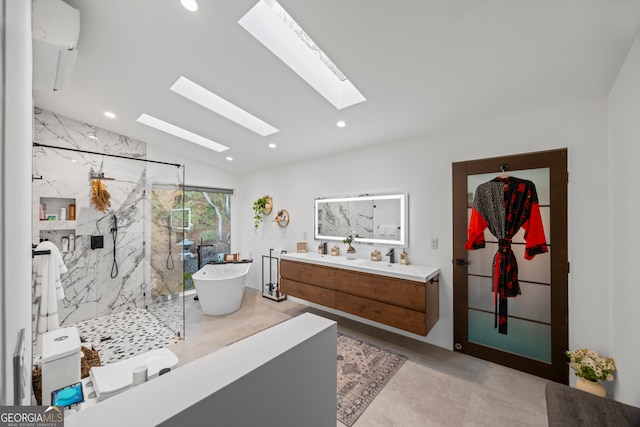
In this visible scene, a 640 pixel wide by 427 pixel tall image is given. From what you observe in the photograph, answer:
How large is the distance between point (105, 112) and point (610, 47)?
4.97 m

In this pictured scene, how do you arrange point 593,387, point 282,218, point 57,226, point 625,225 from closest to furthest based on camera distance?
point 625,225, point 593,387, point 57,226, point 282,218

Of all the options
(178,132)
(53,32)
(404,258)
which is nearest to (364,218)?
(404,258)

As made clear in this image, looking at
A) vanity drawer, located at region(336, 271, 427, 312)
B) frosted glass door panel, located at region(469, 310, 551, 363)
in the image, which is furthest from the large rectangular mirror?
frosted glass door panel, located at region(469, 310, 551, 363)

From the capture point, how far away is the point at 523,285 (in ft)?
7.78

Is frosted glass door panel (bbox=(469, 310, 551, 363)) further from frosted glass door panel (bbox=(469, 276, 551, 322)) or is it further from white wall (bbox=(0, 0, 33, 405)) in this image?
white wall (bbox=(0, 0, 33, 405))

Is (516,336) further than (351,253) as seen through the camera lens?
No

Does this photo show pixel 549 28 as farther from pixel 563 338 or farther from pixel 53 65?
pixel 53 65

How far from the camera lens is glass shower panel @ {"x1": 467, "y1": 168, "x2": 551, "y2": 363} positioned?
227cm

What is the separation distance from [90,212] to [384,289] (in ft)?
14.3

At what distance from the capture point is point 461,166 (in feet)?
8.80

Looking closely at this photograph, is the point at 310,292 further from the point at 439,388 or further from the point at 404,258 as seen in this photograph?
the point at 439,388

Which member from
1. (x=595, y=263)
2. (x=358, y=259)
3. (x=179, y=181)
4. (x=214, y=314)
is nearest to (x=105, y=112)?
(x=179, y=181)

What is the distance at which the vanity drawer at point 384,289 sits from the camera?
2.48m

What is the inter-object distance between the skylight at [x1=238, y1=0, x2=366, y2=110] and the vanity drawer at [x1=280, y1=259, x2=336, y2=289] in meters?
2.03
